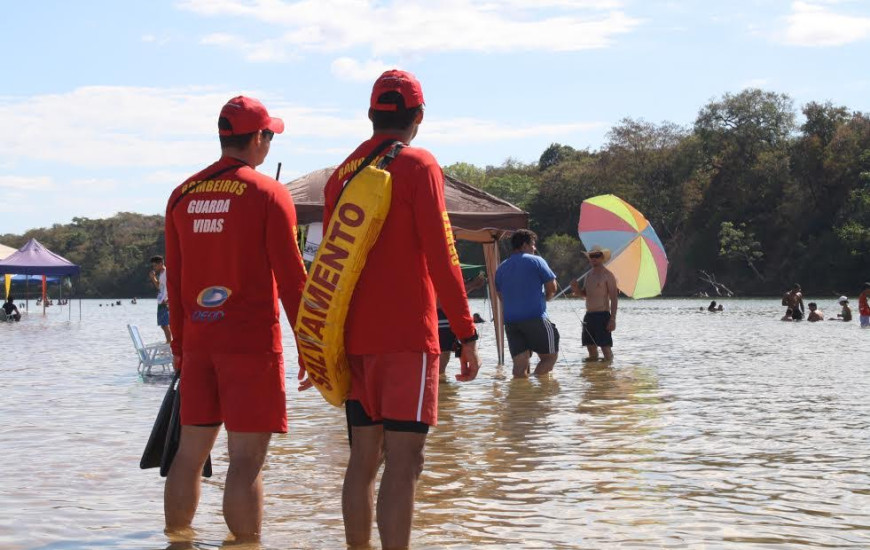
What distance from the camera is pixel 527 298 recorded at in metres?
12.2

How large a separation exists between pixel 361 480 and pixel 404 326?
66 centimetres

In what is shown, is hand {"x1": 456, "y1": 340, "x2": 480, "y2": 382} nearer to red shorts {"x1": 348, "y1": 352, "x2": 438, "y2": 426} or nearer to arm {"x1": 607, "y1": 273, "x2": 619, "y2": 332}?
red shorts {"x1": 348, "y1": 352, "x2": 438, "y2": 426}

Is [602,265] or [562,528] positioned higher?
[602,265]

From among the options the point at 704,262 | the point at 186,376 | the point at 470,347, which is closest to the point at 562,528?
the point at 470,347

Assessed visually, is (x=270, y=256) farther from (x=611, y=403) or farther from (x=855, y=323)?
(x=855, y=323)

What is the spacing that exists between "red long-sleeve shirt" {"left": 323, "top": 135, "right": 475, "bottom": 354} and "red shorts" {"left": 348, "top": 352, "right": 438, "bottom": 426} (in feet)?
0.11

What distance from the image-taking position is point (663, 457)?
7.22m

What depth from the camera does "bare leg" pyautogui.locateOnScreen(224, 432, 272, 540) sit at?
4395mm

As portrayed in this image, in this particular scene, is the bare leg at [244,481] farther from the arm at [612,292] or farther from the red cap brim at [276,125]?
the arm at [612,292]

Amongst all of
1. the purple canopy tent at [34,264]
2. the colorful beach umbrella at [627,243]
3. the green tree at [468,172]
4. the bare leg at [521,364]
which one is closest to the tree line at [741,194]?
the green tree at [468,172]

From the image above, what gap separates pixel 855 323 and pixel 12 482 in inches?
1092

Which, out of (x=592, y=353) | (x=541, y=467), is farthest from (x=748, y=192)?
(x=541, y=467)

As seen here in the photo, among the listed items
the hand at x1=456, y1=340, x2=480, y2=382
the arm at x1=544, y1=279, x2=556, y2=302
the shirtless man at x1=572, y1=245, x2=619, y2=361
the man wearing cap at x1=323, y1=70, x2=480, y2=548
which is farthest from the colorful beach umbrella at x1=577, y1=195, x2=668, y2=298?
the man wearing cap at x1=323, y1=70, x2=480, y2=548

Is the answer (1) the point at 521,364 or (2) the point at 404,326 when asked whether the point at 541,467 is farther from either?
(1) the point at 521,364
